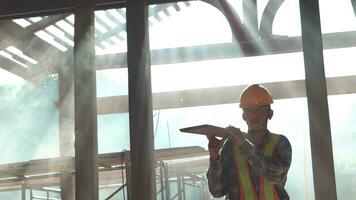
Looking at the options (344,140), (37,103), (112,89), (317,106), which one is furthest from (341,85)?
(37,103)

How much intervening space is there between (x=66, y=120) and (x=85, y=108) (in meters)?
2.47

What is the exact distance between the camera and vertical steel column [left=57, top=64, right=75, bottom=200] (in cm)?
622

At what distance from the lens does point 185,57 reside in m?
5.83

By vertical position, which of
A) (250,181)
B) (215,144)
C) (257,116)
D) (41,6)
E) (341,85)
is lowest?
(250,181)

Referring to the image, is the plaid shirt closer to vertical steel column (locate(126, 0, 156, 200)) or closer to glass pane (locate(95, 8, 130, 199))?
vertical steel column (locate(126, 0, 156, 200))

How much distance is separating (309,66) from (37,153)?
5336 millimetres

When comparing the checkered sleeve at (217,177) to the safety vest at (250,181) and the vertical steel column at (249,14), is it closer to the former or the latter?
the safety vest at (250,181)

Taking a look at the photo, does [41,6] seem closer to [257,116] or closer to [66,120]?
[257,116]

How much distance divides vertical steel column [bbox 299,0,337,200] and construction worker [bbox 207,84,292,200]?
16.5 inches

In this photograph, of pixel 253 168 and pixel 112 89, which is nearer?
pixel 253 168

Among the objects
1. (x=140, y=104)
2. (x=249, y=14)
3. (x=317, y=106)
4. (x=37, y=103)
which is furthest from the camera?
(x=37, y=103)

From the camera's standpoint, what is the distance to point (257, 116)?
122 inches

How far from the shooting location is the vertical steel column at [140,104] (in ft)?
12.0

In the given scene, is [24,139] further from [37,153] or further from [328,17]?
[328,17]
